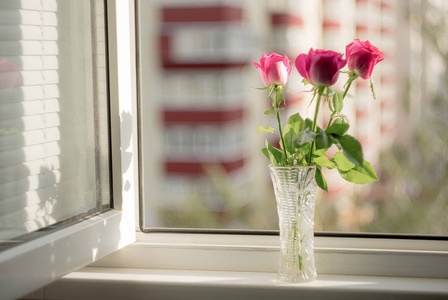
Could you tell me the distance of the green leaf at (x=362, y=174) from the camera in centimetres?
99

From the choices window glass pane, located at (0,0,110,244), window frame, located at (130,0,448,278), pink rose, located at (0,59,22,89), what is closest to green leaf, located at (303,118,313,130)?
window frame, located at (130,0,448,278)

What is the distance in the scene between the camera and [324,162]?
3.34 feet

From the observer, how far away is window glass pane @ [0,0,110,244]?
80 centimetres

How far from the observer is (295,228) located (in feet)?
3.35

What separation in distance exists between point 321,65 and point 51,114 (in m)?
0.44

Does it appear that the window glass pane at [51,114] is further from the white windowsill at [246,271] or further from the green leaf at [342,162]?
the green leaf at [342,162]

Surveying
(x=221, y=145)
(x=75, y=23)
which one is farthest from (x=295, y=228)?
(x=221, y=145)

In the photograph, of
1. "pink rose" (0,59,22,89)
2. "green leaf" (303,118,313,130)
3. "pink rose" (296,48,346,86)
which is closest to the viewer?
"pink rose" (0,59,22,89)

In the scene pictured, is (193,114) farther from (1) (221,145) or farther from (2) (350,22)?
(2) (350,22)

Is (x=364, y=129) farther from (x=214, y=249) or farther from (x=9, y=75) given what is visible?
(x=9, y=75)

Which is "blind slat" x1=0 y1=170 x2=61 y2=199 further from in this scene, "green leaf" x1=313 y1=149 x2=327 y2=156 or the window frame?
"green leaf" x1=313 y1=149 x2=327 y2=156

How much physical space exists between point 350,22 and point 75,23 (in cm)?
64

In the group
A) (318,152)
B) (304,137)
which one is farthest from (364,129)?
(304,137)

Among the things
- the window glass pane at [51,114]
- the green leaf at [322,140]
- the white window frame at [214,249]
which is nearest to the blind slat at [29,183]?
the window glass pane at [51,114]
